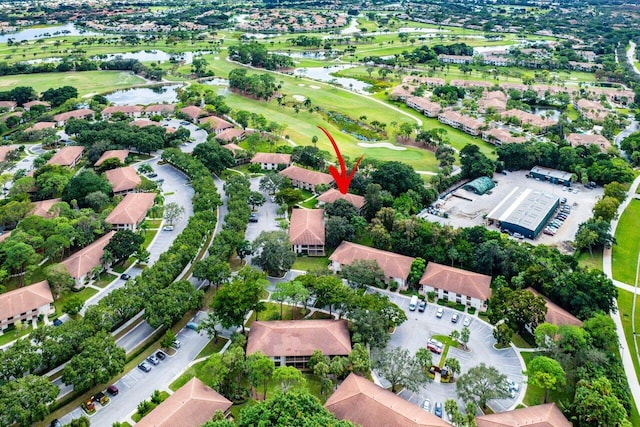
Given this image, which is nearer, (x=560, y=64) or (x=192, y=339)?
(x=192, y=339)

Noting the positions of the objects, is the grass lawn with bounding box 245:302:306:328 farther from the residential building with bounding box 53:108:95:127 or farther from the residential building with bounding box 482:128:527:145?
the residential building with bounding box 53:108:95:127

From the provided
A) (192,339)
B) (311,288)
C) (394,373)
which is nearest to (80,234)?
(192,339)

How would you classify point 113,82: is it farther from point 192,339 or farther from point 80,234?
point 192,339

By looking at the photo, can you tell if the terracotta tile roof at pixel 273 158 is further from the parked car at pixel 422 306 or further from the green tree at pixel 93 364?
the green tree at pixel 93 364

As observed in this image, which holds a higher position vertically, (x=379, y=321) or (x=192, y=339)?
(x=379, y=321)

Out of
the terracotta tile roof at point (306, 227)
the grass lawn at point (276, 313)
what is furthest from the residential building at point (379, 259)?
the grass lawn at point (276, 313)

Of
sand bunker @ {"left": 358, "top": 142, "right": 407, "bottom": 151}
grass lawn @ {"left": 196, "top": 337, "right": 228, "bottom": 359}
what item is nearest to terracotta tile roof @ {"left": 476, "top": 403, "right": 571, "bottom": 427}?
grass lawn @ {"left": 196, "top": 337, "right": 228, "bottom": 359}

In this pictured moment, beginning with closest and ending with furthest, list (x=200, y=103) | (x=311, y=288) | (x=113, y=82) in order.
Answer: (x=311, y=288), (x=200, y=103), (x=113, y=82)
